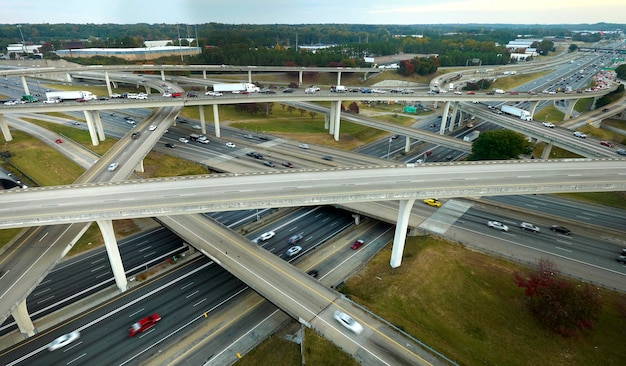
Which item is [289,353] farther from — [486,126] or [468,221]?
[486,126]

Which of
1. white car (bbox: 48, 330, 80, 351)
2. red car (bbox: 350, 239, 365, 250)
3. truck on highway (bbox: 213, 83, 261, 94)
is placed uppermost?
truck on highway (bbox: 213, 83, 261, 94)

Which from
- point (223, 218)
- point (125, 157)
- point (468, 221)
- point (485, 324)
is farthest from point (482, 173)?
point (125, 157)

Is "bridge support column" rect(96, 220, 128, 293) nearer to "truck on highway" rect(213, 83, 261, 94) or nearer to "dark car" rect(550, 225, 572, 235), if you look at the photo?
"dark car" rect(550, 225, 572, 235)

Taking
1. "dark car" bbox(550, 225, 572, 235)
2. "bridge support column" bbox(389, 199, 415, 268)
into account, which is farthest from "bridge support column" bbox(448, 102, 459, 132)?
"bridge support column" bbox(389, 199, 415, 268)

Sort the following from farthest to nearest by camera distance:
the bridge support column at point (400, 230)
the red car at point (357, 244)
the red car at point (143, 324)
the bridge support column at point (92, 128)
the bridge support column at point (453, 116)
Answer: the bridge support column at point (453, 116)
the bridge support column at point (92, 128)
the red car at point (357, 244)
the bridge support column at point (400, 230)
the red car at point (143, 324)

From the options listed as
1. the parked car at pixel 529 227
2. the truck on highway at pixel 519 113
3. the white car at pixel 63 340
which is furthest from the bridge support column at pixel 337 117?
the white car at pixel 63 340

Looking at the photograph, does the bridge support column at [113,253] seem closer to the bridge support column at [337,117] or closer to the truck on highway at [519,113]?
the bridge support column at [337,117]
